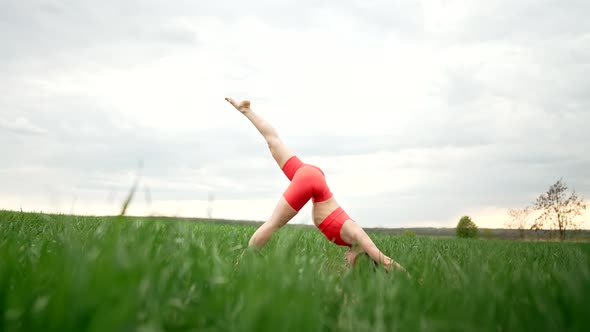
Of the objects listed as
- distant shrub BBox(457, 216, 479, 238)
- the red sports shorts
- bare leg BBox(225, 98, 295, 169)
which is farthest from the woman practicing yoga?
distant shrub BBox(457, 216, 479, 238)

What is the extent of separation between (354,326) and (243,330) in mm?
727

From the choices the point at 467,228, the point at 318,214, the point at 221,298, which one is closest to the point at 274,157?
the point at 318,214

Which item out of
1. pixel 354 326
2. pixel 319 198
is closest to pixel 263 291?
pixel 354 326

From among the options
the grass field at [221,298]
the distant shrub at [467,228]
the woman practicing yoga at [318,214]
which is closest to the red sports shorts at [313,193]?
the woman practicing yoga at [318,214]

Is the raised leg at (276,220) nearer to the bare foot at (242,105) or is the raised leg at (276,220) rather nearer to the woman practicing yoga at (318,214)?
the woman practicing yoga at (318,214)

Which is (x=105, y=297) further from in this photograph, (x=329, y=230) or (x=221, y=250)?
(x=329, y=230)

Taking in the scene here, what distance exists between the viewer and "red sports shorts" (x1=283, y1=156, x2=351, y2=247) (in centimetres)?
427

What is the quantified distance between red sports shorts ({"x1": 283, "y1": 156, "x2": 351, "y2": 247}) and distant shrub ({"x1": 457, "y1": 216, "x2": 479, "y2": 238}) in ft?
98.1

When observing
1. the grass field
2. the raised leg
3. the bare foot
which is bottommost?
the grass field

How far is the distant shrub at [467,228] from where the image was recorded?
3169cm

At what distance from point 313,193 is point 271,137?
2.77 ft

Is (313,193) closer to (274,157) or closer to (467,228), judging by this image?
(274,157)

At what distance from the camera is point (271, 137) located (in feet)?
15.5

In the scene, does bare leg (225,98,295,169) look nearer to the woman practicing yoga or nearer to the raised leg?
the woman practicing yoga
